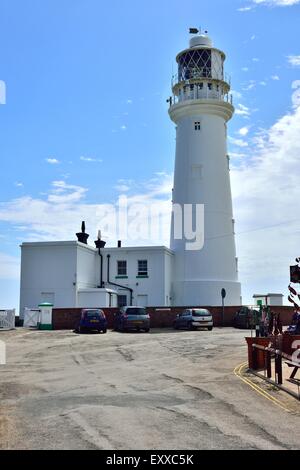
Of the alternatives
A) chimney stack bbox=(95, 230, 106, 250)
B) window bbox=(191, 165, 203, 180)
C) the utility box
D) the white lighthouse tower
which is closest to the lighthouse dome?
the white lighthouse tower

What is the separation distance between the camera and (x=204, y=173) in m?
42.7

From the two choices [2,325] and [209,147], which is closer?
[2,325]

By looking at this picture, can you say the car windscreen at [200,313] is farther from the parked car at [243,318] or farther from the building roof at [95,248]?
the building roof at [95,248]

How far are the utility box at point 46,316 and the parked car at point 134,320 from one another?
493 cm

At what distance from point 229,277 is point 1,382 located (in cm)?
3055

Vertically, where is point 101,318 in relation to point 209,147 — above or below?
below

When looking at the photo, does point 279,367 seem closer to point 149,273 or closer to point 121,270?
point 149,273

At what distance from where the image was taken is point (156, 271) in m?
41.1

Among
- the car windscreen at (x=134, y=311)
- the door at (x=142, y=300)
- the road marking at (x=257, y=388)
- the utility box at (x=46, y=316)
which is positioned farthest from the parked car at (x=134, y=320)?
the road marking at (x=257, y=388)
